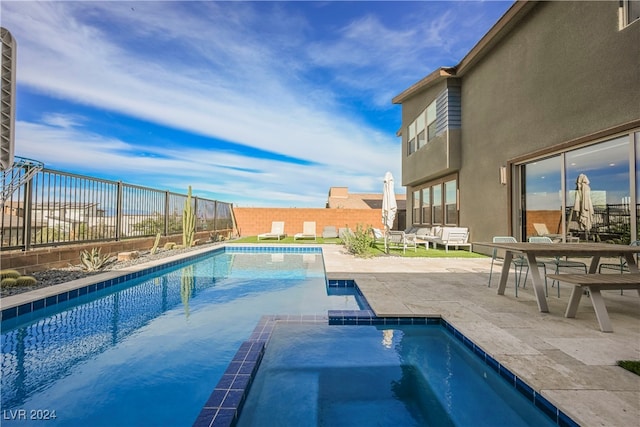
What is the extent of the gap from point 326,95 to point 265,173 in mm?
13743

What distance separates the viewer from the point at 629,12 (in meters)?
5.19

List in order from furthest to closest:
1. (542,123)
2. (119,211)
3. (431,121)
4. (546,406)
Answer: (431,121)
(119,211)
(542,123)
(546,406)

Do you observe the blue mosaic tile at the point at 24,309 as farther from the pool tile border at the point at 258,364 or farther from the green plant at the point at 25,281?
the pool tile border at the point at 258,364

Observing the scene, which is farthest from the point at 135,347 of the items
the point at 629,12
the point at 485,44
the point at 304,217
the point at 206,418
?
the point at 304,217

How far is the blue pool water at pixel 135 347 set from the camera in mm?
2342

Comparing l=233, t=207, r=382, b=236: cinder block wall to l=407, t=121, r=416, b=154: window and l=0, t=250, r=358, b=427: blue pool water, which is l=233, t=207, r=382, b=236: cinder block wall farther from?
l=0, t=250, r=358, b=427: blue pool water

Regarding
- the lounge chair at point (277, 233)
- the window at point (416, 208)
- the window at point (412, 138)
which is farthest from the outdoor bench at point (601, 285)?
the lounge chair at point (277, 233)

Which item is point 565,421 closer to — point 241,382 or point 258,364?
point 241,382

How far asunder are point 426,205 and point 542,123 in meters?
7.79

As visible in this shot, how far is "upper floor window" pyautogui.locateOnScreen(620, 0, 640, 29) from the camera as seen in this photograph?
5.09 metres

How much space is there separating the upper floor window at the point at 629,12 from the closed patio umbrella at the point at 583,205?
2.54 m

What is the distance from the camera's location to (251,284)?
6660 mm

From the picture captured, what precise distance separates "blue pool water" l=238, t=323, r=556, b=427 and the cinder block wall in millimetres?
15864

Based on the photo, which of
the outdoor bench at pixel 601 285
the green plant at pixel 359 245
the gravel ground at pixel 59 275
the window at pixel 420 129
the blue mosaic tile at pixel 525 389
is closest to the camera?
the blue mosaic tile at pixel 525 389
